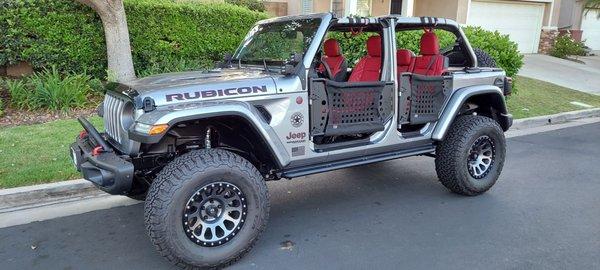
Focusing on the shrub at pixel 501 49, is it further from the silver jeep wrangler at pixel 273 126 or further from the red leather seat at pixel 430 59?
the red leather seat at pixel 430 59

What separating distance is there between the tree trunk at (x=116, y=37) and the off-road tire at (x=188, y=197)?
205 inches

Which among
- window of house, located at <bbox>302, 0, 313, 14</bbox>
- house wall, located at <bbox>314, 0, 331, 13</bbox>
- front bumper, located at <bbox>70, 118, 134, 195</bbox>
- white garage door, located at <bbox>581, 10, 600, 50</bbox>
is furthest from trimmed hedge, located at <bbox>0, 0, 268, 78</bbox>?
white garage door, located at <bbox>581, 10, 600, 50</bbox>

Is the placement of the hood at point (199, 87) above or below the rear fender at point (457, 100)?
above

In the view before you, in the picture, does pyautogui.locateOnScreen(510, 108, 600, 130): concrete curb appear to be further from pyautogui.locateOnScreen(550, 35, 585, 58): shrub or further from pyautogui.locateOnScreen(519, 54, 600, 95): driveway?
pyautogui.locateOnScreen(550, 35, 585, 58): shrub

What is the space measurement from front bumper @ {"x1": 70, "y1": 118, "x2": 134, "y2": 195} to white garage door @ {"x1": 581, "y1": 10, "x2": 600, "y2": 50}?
2463 centimetres

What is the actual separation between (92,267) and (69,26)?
20.2ft

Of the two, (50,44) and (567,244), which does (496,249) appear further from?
(50,44)

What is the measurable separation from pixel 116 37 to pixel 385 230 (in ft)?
20.1

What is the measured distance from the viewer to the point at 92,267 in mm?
3541

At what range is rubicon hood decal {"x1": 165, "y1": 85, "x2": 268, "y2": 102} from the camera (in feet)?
11.4

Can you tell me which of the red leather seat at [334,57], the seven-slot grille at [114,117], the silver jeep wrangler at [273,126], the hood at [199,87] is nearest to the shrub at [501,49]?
the silver jeep wrangler at [273,126]

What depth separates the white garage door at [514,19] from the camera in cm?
1883

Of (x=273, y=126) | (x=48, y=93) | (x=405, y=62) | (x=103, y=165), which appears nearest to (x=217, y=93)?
(x=273, y=126)

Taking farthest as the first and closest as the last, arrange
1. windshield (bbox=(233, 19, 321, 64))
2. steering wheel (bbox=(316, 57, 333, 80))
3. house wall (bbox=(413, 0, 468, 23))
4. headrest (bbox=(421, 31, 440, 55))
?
house wall (bbox=(413, 0, 468, 23))
headrest (bbox=(421, 31, 440, 55))
steering wheel (bbox=(316, 57, 333, 80))
windshield (bbox=(233, 19, 321, 64))
